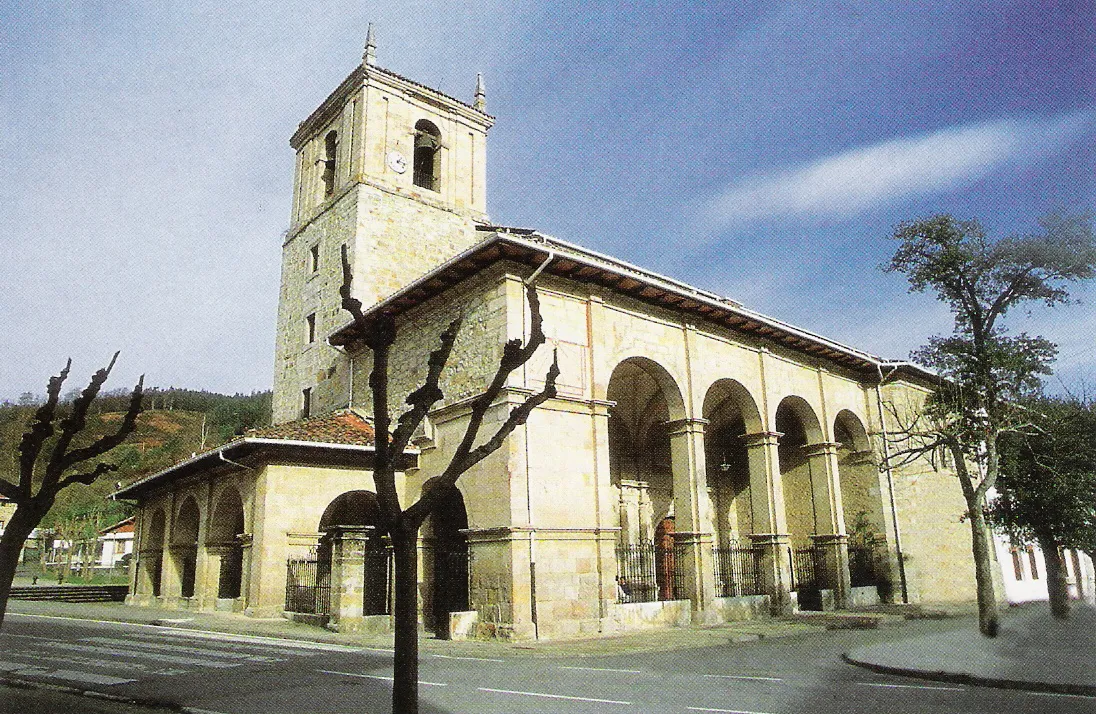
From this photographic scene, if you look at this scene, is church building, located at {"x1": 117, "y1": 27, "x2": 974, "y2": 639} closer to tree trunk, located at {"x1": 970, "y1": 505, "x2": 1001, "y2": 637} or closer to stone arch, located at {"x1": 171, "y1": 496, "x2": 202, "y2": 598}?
stone arch, located at {"x1": 171, "y1": 496, "x2": 202, "y2": 598}

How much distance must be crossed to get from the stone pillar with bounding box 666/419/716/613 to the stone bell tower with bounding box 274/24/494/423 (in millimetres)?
9114

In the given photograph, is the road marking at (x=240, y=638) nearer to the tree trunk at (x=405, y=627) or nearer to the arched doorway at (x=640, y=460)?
the tree trunk at (x=405, y=627)

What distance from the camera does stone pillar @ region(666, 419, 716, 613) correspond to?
16.3 meters

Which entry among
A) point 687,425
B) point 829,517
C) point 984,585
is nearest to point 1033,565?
point 829,517

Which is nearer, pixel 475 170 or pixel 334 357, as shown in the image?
pixel 334 357

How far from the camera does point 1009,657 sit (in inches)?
→ 386

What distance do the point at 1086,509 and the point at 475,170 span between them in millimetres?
19231

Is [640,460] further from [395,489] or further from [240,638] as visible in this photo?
[395,489]

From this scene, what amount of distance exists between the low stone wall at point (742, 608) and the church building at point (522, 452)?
63 mm

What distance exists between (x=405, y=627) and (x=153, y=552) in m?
22.5

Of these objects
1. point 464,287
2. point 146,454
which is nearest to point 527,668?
point 464,287

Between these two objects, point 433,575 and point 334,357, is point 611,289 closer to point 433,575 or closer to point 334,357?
point 433,575

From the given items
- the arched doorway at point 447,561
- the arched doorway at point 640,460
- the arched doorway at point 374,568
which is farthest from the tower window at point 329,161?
the arched doorway at point 374,568

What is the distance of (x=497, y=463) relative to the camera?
46.0 ft
